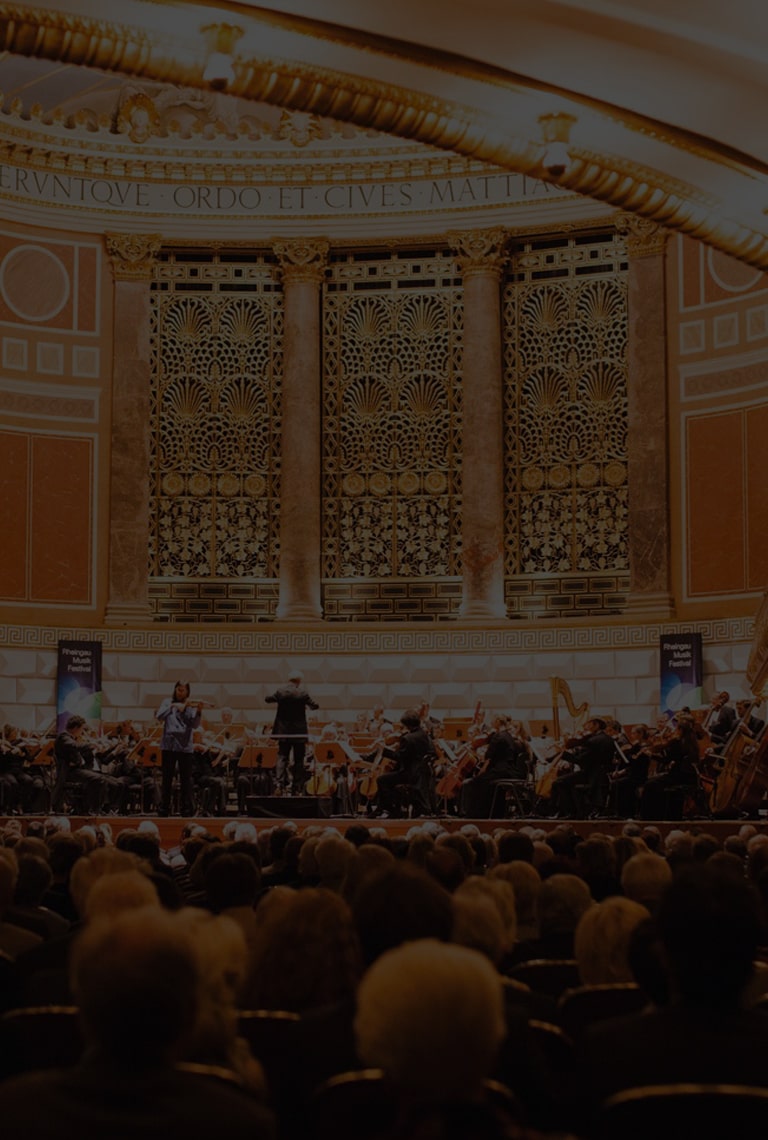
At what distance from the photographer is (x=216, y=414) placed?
24.2 metres

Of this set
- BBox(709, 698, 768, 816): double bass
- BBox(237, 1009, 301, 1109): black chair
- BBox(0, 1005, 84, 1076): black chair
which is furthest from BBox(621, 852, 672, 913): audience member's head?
BBox(709, 698, 768, 816): double bass

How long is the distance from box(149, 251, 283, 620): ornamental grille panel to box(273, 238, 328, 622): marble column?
446 millimetres

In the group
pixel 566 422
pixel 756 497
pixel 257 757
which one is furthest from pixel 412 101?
pixel 566 422

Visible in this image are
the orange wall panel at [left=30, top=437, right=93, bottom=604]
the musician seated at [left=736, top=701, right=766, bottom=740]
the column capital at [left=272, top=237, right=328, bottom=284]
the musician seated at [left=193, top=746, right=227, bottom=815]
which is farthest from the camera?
the column capital at [left=272, top=237, right=328, bottom=284]

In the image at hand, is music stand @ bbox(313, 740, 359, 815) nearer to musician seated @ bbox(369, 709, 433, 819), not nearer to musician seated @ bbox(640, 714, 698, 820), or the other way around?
musician seated @ bbox(369, 709, 433, 819)

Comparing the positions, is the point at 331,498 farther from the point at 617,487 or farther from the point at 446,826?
the point at 446,826

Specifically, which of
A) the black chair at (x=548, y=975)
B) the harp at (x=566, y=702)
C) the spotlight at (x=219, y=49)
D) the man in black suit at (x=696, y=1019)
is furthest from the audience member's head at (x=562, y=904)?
the harp at (x=566, y=702)

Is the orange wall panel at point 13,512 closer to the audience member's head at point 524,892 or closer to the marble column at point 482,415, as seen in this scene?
the marble column at point 482,415

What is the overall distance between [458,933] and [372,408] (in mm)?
20265

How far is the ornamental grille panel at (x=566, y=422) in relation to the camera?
2333 cm

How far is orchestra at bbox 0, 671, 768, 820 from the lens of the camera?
16859 millimetres

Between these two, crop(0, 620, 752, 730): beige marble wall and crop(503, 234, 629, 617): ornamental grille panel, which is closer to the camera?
crop(0, 620, 752, 730): beige marble wall

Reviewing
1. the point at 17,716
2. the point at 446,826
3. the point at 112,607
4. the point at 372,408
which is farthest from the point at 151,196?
the point at 446,826

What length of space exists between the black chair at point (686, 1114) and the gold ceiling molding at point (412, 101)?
19.4 feet
